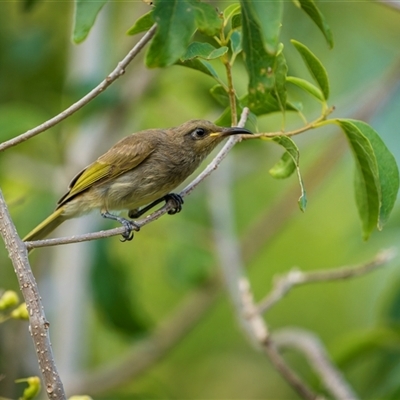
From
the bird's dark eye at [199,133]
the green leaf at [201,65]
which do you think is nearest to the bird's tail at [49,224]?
the bird's dark eye at [199,133]

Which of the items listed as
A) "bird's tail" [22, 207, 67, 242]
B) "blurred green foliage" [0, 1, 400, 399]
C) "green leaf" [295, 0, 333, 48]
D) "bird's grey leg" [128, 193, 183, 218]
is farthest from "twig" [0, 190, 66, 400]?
"blurred green foliage" [0, 1, 400, 399]

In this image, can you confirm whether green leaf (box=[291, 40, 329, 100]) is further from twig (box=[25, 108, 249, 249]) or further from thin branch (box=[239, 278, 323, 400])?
thin branch (box=[239, 278, 323, 400])

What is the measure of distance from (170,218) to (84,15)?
400cm

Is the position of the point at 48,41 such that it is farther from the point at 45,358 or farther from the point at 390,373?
the point at 45,358

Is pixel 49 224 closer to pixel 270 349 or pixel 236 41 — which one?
pixel 270 349

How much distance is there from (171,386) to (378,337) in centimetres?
344

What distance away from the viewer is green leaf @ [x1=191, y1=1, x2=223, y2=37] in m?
2.23

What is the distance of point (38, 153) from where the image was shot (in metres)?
6.40

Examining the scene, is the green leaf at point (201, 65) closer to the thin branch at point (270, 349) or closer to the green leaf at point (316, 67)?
the green leaf at point (316, 67)

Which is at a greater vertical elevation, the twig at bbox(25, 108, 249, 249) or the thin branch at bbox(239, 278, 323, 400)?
the twig at bbox(25, 108, 249, 249)

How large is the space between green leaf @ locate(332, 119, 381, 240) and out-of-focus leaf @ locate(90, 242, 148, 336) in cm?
274

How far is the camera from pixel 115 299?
5.34m

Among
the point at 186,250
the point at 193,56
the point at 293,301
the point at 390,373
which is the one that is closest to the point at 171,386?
the point at 293,301

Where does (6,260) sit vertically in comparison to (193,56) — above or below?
below
